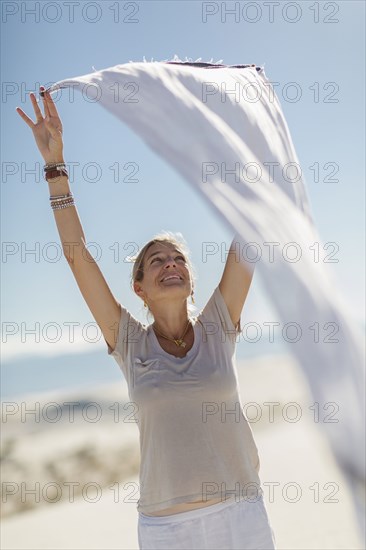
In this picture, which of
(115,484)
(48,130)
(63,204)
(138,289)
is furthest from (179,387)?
(115,484)

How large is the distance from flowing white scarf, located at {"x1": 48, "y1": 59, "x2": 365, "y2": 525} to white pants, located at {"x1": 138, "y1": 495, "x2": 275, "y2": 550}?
1.10 metres

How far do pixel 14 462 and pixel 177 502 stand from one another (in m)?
13.7

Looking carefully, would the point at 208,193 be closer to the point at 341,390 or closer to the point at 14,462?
the point at 341,390

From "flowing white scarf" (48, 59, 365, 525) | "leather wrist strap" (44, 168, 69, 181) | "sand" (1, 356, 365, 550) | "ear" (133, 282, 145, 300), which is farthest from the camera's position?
"sand" (1, 356, 365, 550)

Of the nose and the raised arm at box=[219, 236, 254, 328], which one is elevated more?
the nose

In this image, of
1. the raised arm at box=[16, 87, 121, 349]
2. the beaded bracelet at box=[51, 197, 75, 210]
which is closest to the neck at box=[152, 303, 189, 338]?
the raised arm at box=[16, 87, 121, 349]

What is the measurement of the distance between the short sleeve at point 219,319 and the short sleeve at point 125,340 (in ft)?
0.92

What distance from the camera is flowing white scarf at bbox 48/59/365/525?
1.71m

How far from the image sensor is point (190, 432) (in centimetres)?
276

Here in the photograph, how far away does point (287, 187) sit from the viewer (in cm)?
215

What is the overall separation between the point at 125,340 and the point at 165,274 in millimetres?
309

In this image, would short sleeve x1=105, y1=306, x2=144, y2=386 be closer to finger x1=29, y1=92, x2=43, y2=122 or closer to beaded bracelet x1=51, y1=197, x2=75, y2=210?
beaded bracelet x1=51, y1=197, x2=75, y2=210

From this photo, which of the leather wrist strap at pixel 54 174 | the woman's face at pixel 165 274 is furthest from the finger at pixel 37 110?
the woman's face at pixel 165 274

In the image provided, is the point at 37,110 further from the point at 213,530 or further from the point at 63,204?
the point at 213,530
